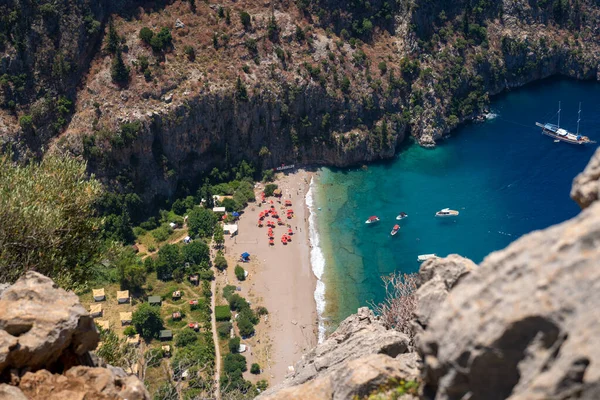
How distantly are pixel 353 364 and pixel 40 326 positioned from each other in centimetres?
1153

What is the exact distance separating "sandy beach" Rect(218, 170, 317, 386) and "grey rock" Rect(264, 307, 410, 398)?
45.5 meters

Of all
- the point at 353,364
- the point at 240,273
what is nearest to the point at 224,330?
the point at 240,273

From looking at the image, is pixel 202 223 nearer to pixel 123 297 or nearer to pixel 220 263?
pixel 220 263

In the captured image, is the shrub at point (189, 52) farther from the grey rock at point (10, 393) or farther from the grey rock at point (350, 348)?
the grey rock at point (10, 393)

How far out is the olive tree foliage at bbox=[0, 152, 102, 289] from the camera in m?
40.4

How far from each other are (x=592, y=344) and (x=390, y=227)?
91411 mm

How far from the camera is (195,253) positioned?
95.1 m

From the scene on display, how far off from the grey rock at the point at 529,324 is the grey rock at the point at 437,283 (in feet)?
12.2

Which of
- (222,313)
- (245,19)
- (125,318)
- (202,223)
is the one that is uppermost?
(245,19)

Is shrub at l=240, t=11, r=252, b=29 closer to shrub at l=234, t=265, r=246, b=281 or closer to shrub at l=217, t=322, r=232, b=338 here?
shrub at l=234, t=265, r=246, b=281

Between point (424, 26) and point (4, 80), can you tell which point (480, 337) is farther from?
point (424, 26)

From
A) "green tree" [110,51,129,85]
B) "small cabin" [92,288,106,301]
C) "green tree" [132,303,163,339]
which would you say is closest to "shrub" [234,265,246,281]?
"green tree" [132,303,163,339]

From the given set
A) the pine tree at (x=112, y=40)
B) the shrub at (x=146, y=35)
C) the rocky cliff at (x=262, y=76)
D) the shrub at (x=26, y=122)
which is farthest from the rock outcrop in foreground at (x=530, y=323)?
the pine tree at (x=112, y=40)

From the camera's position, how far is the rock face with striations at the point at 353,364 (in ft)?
76.9
